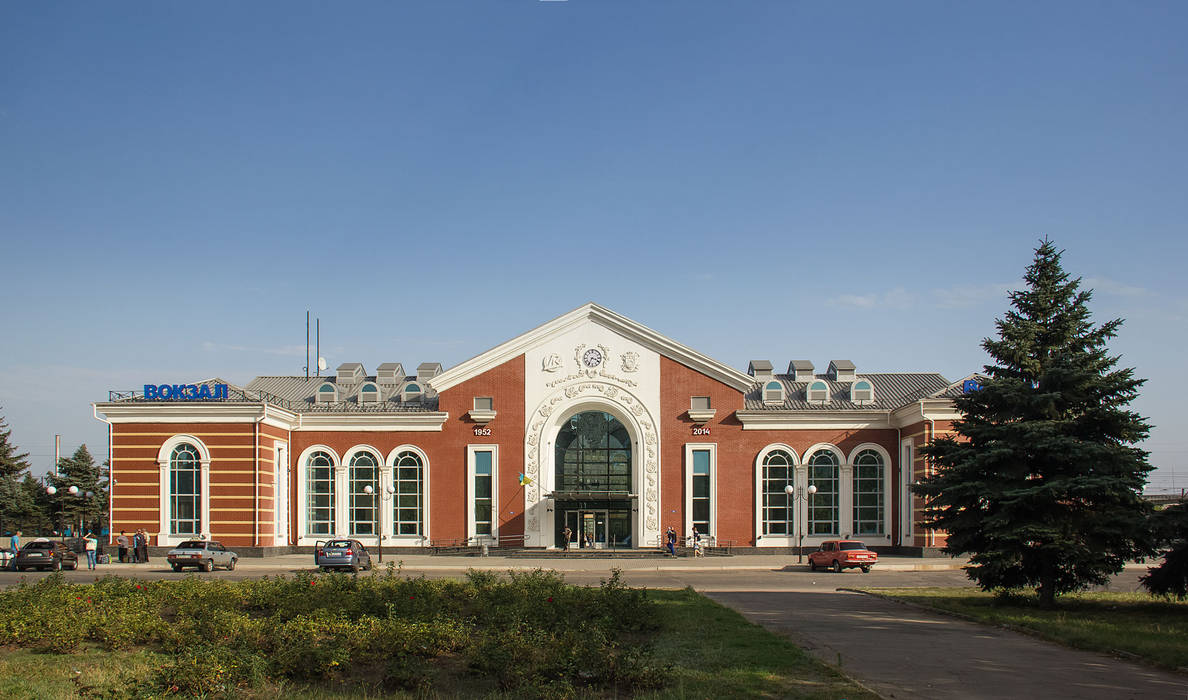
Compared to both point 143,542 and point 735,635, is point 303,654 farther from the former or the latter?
point 143,542

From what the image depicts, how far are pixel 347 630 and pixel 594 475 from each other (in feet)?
115

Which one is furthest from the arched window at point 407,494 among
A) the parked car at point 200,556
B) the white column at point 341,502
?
the parked car at point 200,556

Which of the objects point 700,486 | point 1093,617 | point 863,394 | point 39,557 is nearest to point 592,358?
point 700,486

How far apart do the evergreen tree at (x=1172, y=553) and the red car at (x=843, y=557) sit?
18674 mm

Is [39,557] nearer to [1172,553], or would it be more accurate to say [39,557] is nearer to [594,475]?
[594,475]

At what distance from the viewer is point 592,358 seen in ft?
156

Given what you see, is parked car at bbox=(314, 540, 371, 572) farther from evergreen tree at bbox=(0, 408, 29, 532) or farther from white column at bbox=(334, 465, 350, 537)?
evergreen tree at bbox=(0, 408, 29, 532)

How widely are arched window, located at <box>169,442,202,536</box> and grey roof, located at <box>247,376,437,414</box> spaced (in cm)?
545

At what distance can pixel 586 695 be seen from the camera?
441 inches

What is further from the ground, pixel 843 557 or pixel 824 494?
pixel 824 494

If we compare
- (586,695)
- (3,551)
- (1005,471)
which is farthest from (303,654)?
(3,551)

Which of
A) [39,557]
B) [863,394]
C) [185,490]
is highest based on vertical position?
[863,394]

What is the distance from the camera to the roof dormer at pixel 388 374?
174 ft

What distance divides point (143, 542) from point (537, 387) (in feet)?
62.3
